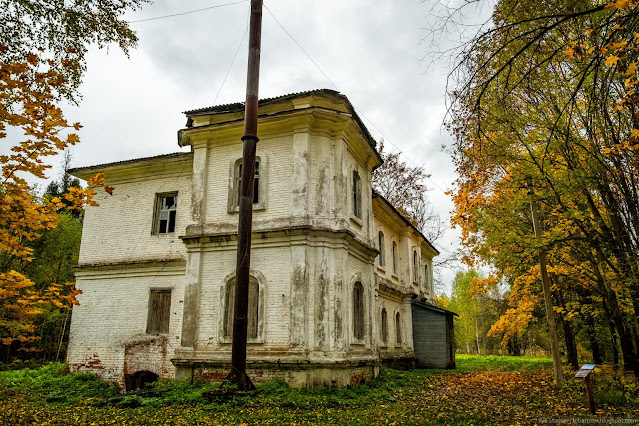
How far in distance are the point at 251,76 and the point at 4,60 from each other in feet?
23.7

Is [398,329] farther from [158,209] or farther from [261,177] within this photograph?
[158,209]

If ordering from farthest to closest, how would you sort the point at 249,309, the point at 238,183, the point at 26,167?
the point at 238,183, the point at 249,309, the point at 26,167

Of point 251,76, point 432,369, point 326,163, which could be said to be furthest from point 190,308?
point 432,369

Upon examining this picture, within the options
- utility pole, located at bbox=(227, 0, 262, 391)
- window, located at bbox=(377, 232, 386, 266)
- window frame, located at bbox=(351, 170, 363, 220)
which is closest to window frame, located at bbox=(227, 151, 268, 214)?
utility pole, located at bbox=(227, 0, 262, 391)

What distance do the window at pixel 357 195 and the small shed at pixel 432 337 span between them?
405 inches

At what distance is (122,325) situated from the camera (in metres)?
15.1

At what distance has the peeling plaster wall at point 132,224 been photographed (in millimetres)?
15699

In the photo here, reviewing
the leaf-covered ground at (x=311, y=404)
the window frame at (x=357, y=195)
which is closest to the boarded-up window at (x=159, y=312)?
the leaf-covered ground at (x=311, y=404)

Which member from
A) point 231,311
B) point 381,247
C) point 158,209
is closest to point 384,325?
point 381,247

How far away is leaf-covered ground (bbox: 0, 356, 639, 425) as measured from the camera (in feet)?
29.1

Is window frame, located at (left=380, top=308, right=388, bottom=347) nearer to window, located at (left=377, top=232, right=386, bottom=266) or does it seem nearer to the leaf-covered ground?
window, located at (left=377, top=232, right=386, bottom=266)

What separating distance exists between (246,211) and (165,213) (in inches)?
241

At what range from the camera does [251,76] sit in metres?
12.1

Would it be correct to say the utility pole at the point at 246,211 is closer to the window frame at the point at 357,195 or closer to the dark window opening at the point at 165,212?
→ the window frame at the point at 357,195
